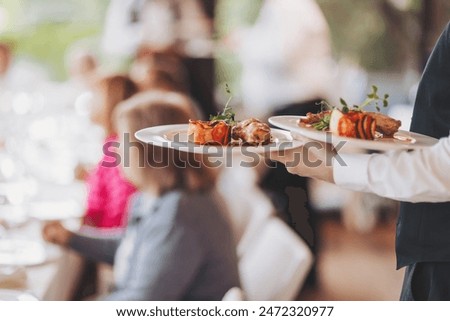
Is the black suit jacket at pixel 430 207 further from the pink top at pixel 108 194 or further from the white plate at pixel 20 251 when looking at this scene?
the white plate at pixel 20 251

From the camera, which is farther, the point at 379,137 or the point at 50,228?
the point at 50,228

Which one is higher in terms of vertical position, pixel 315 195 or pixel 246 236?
pixel 315 195

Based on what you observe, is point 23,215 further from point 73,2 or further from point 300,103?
point 300,103

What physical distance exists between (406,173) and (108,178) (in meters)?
0.96

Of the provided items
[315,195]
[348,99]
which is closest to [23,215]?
[315,195]

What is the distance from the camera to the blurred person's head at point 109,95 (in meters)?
1.81

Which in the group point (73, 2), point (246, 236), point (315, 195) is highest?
point (73, 2)

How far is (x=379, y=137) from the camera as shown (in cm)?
130

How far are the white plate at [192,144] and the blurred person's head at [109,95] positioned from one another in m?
0.34

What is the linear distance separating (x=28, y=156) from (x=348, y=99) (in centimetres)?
97

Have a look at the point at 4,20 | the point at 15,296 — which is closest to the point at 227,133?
the point at 4,20

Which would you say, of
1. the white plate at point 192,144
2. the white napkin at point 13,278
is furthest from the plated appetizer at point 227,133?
the white napkin at point 13,278

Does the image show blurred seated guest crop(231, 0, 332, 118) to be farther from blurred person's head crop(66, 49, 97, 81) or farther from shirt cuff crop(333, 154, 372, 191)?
shirt cuff crop(333, 154, 372, 191)

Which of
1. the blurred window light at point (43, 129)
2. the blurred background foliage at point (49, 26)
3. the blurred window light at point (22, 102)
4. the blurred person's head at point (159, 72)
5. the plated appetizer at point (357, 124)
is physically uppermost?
the blurred background foliage at point (49, 26)
